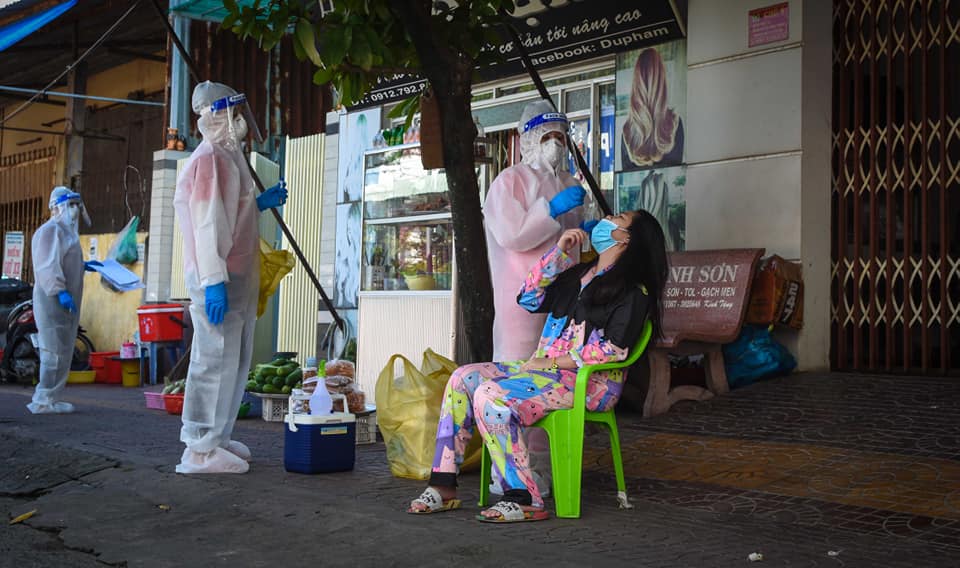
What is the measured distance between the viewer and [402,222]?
26.3 feet

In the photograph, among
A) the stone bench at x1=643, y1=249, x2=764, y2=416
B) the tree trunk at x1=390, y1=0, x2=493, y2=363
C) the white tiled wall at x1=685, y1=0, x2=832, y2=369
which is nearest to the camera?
the tree trunk at x1=390, y1=0, x2=493, y2=363

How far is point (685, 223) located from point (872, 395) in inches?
85.1

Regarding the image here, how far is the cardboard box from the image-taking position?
6.61m

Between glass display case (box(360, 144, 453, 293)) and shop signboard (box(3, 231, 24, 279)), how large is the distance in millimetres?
9161

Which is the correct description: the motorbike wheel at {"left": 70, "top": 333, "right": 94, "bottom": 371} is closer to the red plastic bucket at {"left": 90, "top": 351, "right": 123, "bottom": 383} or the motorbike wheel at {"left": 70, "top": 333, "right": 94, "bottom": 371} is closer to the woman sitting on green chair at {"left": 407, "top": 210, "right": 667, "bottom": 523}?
the red plastic bucket at {"left": 90, "top": 351, "right": 123, "bottom": 383}

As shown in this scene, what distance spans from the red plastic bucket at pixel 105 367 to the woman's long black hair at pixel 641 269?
33.6 feet

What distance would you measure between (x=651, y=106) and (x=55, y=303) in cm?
571

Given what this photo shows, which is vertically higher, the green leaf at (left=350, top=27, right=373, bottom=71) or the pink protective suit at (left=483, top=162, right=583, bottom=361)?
the green leaf at (left=350, top=27, right=373, bottom=71)

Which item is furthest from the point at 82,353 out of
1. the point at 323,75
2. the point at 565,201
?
the point at 565,201

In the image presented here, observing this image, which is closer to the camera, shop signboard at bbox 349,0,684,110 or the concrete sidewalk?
the concrete sidewalk

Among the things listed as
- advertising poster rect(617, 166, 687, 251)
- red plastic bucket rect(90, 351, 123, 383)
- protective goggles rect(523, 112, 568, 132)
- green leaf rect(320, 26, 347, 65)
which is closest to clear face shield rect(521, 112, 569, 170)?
protective goggles rect(523, 112, 568, 132)

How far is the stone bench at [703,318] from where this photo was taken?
6387mm

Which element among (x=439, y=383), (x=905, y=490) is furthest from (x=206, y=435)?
(x=905, y=490)

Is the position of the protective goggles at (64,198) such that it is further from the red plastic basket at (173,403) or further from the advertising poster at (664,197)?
the advertising poster at (664,197)
